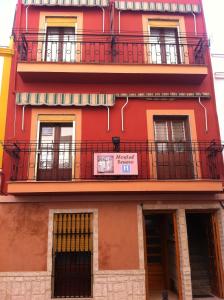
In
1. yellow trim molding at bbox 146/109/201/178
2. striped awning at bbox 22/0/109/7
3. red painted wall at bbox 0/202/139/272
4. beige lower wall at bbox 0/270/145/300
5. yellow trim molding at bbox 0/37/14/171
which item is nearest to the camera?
beige lower wall at bbox 0/270/145/300

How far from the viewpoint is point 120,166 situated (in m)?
7.72

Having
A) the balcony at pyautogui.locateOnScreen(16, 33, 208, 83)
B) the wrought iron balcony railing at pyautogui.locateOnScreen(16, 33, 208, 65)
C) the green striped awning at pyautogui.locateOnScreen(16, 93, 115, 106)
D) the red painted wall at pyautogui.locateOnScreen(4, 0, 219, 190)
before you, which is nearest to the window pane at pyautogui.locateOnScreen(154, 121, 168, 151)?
the red painted wall at pyautogui.locateOnScreen(4, 0, 219, 190)

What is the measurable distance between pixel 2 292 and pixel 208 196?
5.85 meters

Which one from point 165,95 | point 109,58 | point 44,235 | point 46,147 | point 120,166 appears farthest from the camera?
point 109,58

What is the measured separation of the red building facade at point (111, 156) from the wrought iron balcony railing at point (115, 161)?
3 cm

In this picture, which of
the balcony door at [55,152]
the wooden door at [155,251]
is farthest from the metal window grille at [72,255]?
the wooden door at [155,251]

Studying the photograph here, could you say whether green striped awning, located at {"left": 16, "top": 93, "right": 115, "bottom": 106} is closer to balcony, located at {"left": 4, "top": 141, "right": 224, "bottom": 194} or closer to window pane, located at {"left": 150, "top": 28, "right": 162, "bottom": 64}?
balcony, located at {"left": 4, "top": 141, "right": 224, "bottom": 194}

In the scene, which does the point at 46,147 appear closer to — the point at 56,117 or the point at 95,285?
the point at 56,117

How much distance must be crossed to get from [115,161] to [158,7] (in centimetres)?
555

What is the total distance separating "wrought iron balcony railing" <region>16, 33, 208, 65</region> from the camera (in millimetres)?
8969

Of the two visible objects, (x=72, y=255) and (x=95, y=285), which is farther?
(x=72, y=255)

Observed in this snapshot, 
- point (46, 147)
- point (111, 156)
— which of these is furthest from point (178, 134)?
point (46, 147)

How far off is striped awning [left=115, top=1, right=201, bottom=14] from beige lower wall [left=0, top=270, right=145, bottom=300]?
26.5ft

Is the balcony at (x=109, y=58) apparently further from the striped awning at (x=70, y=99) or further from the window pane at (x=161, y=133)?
the window pane at (x=161, y=133)
